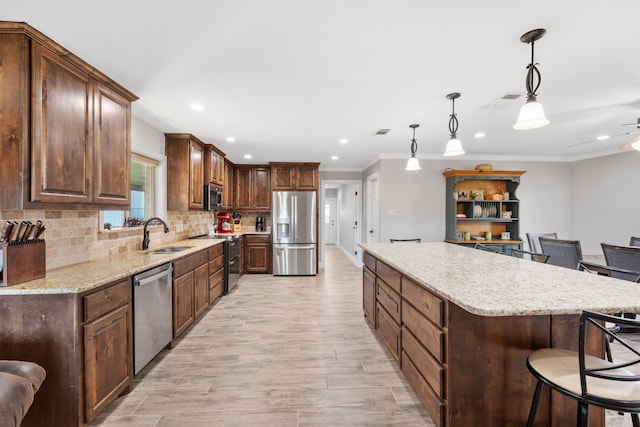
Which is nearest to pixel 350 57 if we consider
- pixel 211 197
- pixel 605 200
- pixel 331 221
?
pixel 211 197

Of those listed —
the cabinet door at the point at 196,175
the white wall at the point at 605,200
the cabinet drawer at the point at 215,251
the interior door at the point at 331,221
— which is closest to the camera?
the cabinet drawer at the point at 215,251

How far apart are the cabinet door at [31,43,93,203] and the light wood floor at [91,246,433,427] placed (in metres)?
1.48

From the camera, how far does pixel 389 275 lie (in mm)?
2463

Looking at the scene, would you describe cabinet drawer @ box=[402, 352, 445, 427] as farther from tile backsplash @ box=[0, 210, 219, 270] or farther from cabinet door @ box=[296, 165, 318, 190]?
cabinet door @ box=[296, 165, 318, 190]

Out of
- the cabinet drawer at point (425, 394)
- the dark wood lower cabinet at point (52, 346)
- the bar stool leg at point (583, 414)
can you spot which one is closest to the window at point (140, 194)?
the dark wood lower cabinet at point (52, 346)

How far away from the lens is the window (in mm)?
3092

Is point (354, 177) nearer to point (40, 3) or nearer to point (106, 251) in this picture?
point (106, 251)

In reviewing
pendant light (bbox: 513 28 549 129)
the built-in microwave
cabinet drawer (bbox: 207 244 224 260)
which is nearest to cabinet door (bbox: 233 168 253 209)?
the built-in microwave

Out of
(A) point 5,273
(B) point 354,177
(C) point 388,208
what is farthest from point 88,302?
(B) point 354,177

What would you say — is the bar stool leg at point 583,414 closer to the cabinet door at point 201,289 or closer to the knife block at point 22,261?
the knife block at point 22,261

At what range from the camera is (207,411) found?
1.85 metres

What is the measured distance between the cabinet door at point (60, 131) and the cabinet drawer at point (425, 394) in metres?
2.53

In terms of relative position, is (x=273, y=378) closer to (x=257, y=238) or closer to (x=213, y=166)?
(x=213, y=166)

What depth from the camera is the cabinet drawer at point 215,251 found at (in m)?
3.78
